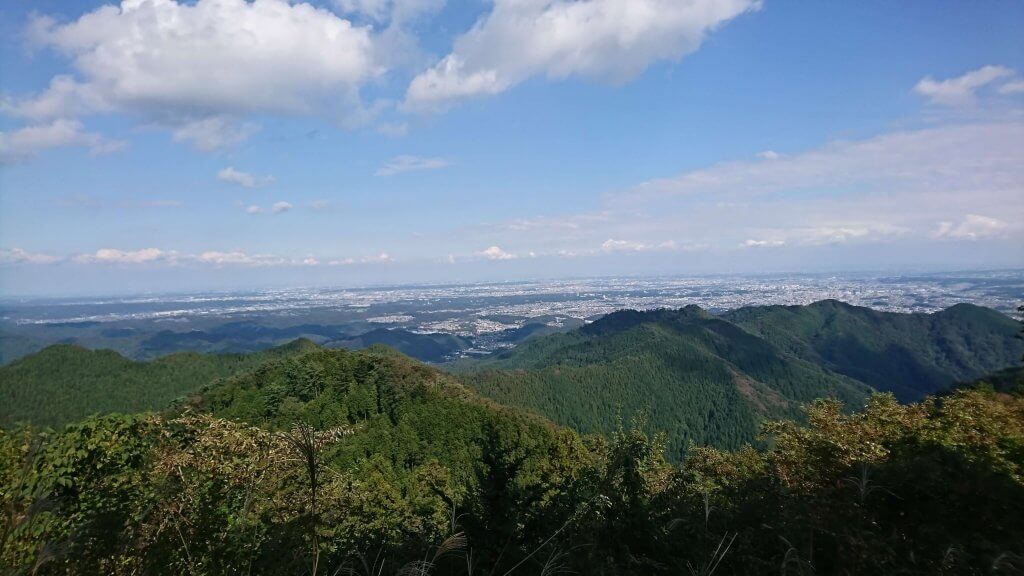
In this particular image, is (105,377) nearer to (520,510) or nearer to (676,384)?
(520,510)

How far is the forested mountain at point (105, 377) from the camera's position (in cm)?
9706

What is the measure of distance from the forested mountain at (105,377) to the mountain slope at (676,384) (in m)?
61.2

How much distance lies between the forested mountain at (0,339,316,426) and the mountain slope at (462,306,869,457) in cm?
6117

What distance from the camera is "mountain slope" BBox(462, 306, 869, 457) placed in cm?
11612

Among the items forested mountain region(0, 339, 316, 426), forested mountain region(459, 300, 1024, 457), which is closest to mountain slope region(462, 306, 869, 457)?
forested mountain region(459, 300, 1024, 457)

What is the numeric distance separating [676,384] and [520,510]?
14585 centimetres

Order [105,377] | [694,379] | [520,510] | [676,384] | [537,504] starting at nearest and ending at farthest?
A: [520,510], [537,504], [105,377], [676,384], [694,379]

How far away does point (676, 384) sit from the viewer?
141 m

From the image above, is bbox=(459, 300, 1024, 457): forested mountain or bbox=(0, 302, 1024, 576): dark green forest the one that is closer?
bbox=(0, 302, 1024, 576): dark green forest

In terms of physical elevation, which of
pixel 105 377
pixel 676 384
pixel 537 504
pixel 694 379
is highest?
pixel 537 504

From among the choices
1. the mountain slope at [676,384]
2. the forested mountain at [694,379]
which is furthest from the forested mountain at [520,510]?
the forested mountain at [694,379]

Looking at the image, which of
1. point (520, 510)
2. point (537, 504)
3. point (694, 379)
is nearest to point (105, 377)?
point (537, 504)

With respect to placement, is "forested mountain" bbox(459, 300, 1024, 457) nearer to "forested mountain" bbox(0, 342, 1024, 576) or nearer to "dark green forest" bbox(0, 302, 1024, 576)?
"dark green forest" bbox(0, 302, 1024, 576)

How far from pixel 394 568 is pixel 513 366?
183m
